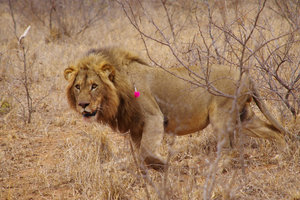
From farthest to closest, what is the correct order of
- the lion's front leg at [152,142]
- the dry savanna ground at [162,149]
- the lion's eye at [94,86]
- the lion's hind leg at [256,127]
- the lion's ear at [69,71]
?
the lion's hind leg at [256,127] → the lion's ear at [69,71] → the lion's eye at [94,86] → the lion's front leg at [152,142] → the dry savanna ground at [162,149]

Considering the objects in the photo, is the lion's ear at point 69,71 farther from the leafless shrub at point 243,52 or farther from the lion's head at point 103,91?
the leafless shrub at point 243,52

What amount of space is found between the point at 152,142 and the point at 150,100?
1.32 ft

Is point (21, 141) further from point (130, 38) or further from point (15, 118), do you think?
point (130, 38)

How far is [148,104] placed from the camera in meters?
3.68

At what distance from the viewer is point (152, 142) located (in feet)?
11.7

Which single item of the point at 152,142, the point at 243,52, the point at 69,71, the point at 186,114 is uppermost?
the point at 243,52

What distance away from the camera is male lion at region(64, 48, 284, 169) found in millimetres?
3604

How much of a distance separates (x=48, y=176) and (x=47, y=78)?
12.7 feet

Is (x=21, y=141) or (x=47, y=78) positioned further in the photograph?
(x=47, y=78)

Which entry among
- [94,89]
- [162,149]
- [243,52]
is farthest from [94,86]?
[243,52]

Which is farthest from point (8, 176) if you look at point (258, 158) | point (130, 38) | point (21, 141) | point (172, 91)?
point (130, 38)

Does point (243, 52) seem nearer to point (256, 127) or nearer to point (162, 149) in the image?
point (256, 127)

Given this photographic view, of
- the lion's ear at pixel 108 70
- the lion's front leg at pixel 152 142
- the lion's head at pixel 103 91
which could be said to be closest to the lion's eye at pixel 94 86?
the lion's head at pixel 103 91

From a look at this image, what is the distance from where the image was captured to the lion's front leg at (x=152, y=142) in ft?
11.5
